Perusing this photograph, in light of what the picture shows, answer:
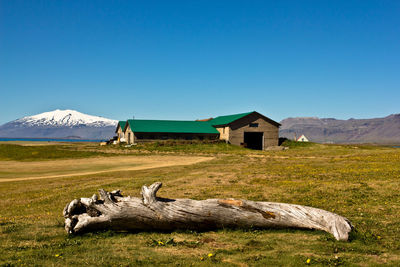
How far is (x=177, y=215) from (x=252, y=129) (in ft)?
227

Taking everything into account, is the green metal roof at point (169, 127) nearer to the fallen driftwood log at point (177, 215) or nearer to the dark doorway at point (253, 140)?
the dark doorway at point (253, 140)

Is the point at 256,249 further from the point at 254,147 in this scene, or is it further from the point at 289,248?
the point at 254,147

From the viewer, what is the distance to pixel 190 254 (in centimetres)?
959

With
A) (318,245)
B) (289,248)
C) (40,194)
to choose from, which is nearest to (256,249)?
(289,248)

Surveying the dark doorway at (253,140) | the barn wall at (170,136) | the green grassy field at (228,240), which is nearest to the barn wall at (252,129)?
the dark doorway at (253,140)

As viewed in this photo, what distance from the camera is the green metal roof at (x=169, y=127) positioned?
81238 millimetres

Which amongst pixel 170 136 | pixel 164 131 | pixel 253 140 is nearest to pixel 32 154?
pixel 164 131

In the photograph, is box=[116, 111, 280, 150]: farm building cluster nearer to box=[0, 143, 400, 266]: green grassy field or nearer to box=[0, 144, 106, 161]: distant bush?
box=[0, 144, 106, 161]: distant bush

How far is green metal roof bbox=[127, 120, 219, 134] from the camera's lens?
81.2 meters

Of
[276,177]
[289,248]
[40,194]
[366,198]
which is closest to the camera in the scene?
[289,248]

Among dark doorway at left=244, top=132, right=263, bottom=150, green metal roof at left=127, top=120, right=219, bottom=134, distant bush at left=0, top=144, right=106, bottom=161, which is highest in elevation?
green metal roof at left=127, top=120, right=219, bottom=134

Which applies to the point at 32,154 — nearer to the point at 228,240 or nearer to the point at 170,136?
the point at 170,136

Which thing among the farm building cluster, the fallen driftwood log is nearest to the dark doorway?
the farm building cluster

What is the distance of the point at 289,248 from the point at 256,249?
105cm
